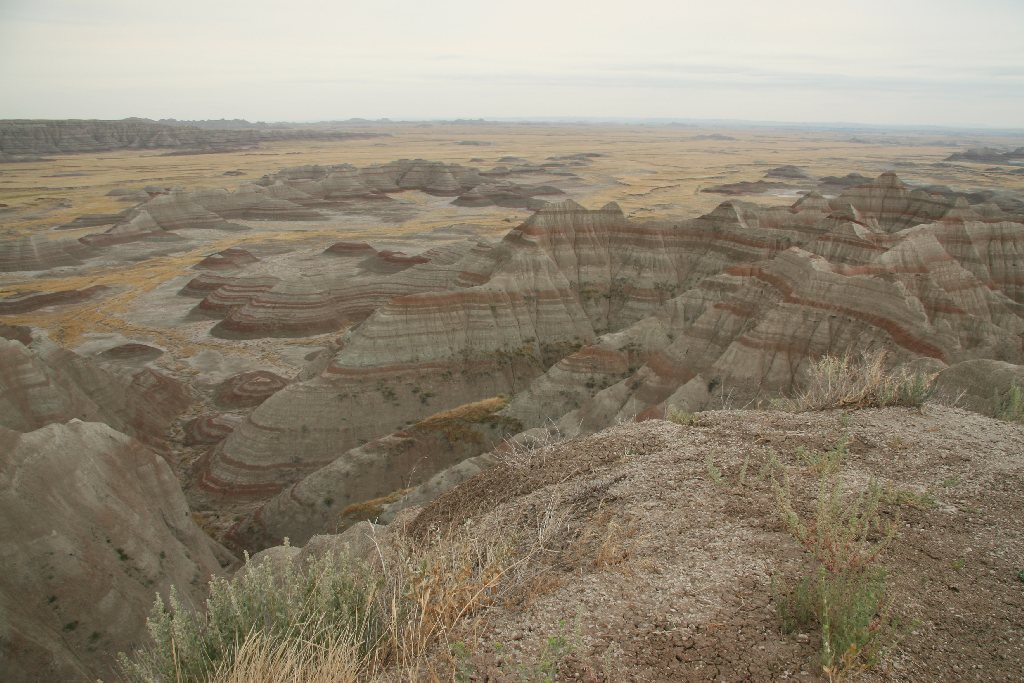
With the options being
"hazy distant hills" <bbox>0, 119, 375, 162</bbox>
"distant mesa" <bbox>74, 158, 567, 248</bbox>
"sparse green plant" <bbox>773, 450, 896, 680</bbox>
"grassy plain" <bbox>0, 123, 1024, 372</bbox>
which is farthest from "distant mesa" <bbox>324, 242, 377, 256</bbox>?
"hazy distant hills" <bbox>0, 119, 375, 162</bbox>

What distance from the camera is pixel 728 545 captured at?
580cm

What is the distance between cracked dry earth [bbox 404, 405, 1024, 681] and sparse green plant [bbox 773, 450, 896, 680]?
0.46ft

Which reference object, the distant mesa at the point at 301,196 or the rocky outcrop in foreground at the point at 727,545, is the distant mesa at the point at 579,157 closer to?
the distant mesa at the point at 301,196

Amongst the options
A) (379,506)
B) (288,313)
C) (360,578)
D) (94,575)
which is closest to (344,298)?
(288,313)

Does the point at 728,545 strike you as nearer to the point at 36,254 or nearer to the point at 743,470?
the point at 743,470

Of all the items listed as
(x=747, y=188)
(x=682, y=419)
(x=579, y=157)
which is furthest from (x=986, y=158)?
(x=682, y=419)

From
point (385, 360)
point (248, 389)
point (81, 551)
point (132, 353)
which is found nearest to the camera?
point (81, 551)

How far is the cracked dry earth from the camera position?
4.51 m

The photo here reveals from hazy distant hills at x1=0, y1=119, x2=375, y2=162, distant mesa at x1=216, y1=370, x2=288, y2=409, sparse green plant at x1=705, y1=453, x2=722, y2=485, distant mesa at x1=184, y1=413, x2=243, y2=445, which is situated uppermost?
hazy distant hills at x1=0, y1=119, x2=375, y2=162

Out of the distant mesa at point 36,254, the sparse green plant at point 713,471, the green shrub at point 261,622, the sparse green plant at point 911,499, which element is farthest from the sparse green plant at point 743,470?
the distant mesa at point 36,254

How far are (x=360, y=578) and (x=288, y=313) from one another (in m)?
36.1

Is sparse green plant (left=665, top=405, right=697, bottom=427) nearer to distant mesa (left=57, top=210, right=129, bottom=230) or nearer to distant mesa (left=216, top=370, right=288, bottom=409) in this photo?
distant mesa (left=216, top=370, right=288, bottom=409)

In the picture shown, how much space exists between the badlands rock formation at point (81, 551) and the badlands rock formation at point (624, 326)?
17.5ft

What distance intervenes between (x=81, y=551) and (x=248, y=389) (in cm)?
1894
